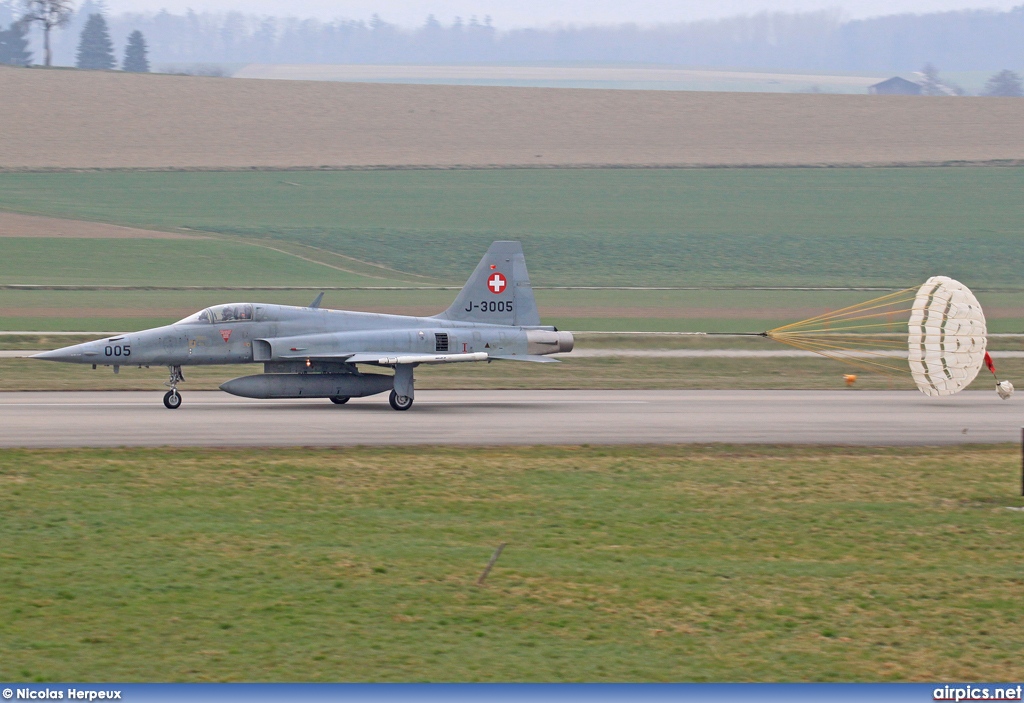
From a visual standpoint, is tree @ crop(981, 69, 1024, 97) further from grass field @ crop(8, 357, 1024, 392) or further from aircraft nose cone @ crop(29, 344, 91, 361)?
aircraft nose cone @ crop(29, 344, 91, 361)

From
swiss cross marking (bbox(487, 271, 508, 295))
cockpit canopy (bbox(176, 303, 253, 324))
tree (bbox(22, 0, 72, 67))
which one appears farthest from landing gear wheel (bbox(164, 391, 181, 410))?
tree (bbox(22, 0, 72, 67))

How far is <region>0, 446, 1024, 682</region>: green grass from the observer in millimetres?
9906

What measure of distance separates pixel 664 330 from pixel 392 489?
95.6 ft

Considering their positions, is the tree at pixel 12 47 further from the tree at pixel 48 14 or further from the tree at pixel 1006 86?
the tree at pixel 1006 86

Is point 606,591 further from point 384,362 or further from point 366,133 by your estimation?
point 366,133

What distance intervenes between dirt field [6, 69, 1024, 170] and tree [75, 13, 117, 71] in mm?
60391

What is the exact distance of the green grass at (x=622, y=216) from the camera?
61406 mm

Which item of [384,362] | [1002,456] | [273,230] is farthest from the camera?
[273,230]

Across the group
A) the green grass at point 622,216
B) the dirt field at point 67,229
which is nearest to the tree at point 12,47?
the green grass at point 622,216

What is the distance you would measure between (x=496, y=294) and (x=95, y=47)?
14126cm

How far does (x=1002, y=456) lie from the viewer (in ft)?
66.3

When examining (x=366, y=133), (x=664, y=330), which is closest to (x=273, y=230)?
(x=366, y=133)

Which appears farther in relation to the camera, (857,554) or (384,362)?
(384,362)

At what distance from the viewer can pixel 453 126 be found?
9062cm
